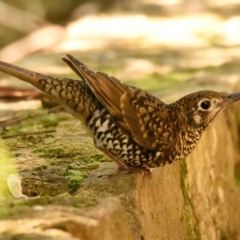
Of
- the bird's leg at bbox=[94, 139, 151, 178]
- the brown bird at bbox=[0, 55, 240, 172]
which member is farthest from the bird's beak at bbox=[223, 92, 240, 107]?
the bird's leg at bbox=[94, 139, 151, 178]

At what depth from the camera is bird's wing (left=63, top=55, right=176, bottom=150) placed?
4730 millimetres

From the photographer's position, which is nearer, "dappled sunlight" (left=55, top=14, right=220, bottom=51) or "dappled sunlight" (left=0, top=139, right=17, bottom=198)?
"dappled sunlight" (left=0, top=139, right=17, bottom=198)

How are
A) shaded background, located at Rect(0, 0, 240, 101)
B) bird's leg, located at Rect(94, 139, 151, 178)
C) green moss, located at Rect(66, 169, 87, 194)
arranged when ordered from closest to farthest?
green moss, located at Rect(66, 169, 87, 194)
bird's leg, located at Rect(94, 139, 151, 178)
shaded background, located at Rect(0, 0, 240, 101)

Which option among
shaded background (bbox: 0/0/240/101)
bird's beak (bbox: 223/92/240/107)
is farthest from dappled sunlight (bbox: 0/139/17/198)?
shaded background (bbox: 0/0/240/101)

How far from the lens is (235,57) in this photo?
8211 mm

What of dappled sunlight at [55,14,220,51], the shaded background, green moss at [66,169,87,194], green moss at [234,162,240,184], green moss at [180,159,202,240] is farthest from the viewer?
dappled sunlight at [55,14,220,51]

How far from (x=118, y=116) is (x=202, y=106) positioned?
1.95 ft

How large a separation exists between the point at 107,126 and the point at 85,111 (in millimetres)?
184

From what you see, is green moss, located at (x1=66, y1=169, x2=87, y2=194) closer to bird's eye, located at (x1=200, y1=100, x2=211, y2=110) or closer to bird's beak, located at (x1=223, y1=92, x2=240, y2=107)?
bird's eye, located at (x1=200, y1=100, x2=211, y2=110)

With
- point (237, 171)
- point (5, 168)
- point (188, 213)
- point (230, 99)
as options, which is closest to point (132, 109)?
point (230, 99)

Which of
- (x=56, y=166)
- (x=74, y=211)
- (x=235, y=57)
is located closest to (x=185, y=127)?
(x=56, y=166)

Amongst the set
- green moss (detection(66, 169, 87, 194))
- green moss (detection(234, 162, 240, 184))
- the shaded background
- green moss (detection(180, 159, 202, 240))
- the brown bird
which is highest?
the shaded background

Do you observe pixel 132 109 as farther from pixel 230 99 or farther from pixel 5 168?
pixel 5 168

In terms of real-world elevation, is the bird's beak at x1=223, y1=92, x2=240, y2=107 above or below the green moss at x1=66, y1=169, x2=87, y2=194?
above
